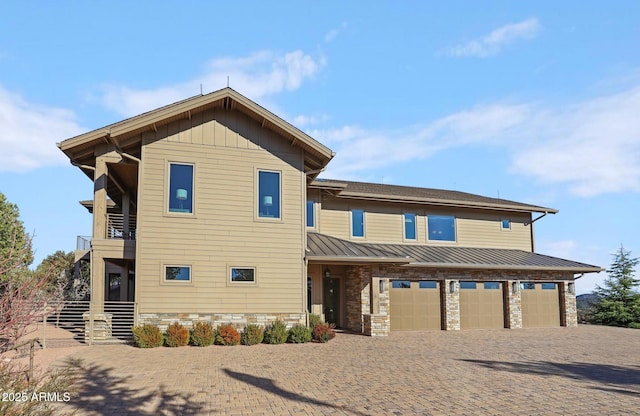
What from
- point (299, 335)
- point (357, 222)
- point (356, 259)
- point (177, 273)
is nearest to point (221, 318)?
point (177, 273)

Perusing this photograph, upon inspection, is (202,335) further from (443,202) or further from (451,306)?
(443,202)

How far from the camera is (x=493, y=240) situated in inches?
895

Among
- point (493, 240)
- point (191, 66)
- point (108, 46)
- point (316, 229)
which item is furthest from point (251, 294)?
point (493, 240)

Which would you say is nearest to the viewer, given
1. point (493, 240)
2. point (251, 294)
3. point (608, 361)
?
point (608, 361)

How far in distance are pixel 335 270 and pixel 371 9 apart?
982 centimetres

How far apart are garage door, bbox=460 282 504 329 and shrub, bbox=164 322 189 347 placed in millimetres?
11469

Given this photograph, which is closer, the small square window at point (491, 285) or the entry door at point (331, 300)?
the entry door at point (331, 300)

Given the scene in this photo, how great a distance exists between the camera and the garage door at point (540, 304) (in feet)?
68.7

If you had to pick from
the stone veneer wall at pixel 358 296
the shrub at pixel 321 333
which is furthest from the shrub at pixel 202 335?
the stone veneer wall at pixel 358 296

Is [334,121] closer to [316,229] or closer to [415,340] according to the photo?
[316,229]

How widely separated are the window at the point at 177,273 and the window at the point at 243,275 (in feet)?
4.40

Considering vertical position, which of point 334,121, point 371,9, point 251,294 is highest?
point 371,9

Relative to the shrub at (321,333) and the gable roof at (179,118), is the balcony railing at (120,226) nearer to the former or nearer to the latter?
the gable roof at (179,118)

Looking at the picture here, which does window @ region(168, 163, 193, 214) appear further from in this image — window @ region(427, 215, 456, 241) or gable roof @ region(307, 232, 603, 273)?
window @ region(427, 215, 456, 241)
